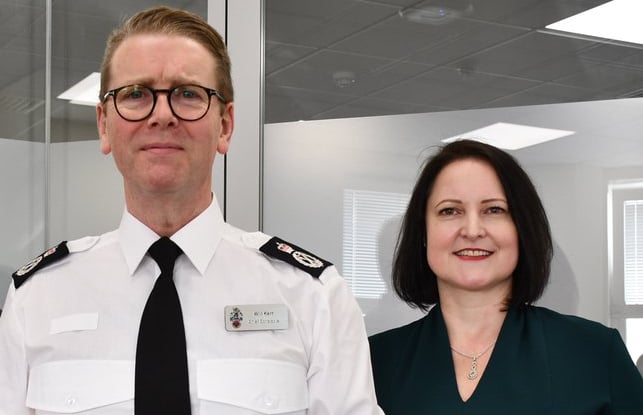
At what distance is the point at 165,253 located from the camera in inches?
60.3

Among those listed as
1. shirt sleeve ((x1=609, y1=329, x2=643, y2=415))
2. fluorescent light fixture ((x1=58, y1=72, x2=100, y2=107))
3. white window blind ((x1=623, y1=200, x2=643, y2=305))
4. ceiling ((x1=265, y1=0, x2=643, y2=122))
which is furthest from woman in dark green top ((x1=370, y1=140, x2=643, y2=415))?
fluorescent light fixture ((x1=58, y1=72, x2=100, y2=107))

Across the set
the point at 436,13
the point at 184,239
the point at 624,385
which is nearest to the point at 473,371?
the point at 624,385

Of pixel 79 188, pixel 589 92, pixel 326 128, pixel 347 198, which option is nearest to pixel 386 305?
pixel 347 198

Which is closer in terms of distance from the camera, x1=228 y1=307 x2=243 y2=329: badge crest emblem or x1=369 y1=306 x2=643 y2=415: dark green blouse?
x1=228 y1=307 x2=243 y2=329: badge crest emblem

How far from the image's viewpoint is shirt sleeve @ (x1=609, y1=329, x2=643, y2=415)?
1863 millimetres

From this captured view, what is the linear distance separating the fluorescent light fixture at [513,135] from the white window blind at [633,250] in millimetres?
280

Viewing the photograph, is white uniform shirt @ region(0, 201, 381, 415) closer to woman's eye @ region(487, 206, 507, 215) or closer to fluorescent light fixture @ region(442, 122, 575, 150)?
woman's eye @ region(487, 206, 507, 215)

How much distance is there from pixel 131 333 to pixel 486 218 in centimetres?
89

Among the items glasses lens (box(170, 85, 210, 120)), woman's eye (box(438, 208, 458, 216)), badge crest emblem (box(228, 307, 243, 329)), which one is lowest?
badge crest emblem (box(228, 307, 243, 329))

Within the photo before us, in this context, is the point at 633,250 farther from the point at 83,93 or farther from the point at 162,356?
the point at 83,93

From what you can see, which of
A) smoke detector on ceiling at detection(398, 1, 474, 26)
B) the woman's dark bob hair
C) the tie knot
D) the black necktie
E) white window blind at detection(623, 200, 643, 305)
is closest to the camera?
the black necktie

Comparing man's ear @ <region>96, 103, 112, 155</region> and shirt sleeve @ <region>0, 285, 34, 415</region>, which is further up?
man's ear @ <region>96, 103, 112, 155</region>

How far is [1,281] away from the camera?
274 centimetres

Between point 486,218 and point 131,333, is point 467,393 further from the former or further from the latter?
point 131,333
